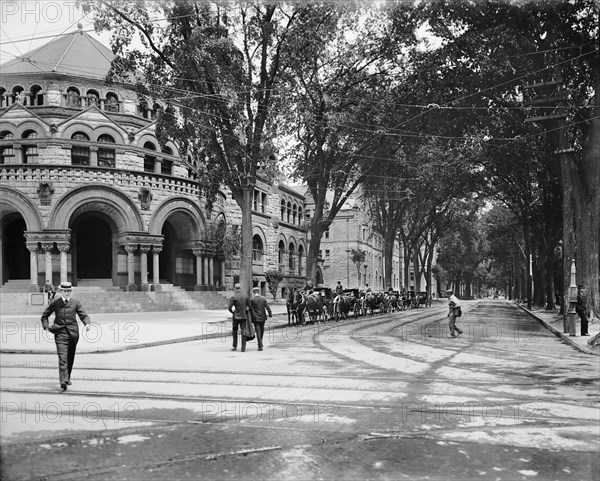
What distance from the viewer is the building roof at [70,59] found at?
38500 mm

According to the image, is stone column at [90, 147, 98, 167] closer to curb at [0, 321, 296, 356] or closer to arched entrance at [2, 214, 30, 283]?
arched entrance at [2, 214, 30, 283]

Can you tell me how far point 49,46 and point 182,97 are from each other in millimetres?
24749

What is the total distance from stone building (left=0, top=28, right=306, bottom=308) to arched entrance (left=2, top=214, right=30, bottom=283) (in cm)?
6

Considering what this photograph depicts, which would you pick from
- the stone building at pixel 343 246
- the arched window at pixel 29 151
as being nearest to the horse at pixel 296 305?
the arched window at pixel 29 151

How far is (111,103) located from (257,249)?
15872mm

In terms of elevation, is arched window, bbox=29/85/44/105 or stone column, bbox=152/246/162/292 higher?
arched window, bbox=29/85/44/105

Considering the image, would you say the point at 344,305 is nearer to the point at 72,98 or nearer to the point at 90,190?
the point at 90,190

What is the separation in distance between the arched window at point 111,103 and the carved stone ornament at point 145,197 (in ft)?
25.1

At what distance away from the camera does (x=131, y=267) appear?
34.2 meters

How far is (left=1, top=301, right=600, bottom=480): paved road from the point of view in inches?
201

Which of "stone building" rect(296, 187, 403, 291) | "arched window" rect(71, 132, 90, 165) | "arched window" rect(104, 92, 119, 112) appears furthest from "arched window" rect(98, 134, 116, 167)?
"stone building" rect(296, 187, 403, 291)

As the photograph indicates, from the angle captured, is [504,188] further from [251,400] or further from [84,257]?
[251,400]

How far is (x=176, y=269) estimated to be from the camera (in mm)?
38500

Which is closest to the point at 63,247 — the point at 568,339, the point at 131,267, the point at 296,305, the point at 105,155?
the point at 131,267
